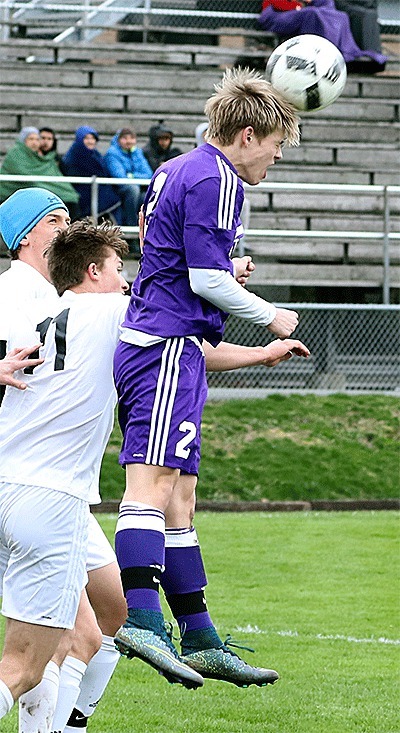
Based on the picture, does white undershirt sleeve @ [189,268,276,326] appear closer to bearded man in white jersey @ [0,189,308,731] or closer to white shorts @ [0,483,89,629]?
bearded man in white jersey @ [0,189,308,731]

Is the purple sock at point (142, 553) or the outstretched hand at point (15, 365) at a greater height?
the outstretched hand at point (15, 365)

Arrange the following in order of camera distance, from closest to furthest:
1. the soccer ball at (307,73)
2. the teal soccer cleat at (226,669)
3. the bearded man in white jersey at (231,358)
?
the teal soccer cleat at (226,669), the bearded man in white jersey at (231,358), the soccer ball at (307,73)

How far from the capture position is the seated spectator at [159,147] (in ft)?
59.3

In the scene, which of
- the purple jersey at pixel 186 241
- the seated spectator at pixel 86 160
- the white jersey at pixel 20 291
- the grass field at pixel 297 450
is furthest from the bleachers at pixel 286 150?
the purple jersey at pixel 186 241

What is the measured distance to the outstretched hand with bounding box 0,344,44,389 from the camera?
15.8 feet

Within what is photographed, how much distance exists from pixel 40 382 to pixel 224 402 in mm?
12210

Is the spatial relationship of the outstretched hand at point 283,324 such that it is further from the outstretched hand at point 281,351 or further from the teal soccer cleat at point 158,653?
the teal soccer cleat at point 158,653

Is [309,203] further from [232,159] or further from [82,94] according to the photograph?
[232,159]

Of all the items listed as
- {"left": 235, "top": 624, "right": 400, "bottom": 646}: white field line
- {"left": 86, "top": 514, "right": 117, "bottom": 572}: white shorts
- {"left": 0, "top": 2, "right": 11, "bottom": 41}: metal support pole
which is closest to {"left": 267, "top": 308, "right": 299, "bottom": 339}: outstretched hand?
{"left": 86, "top": 514, "right": 117, "bottom": 572}: white shorts

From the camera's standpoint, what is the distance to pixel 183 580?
17.2 feet

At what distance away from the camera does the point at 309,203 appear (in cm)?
2022

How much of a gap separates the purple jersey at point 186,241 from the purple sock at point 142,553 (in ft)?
2.15

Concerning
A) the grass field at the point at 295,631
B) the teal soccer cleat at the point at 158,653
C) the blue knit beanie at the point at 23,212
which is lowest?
the grass field at the point at 295,631

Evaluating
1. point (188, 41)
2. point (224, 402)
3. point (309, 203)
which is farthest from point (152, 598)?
point (188, 41)
